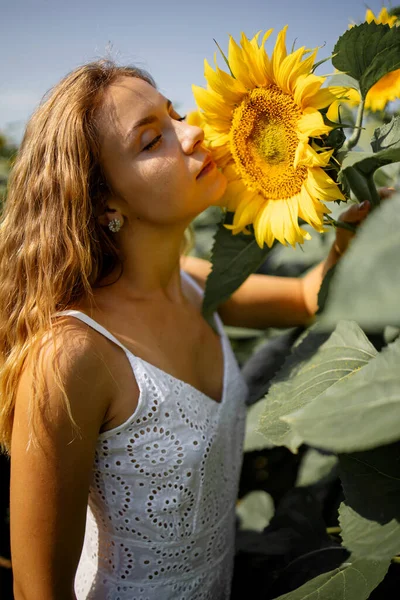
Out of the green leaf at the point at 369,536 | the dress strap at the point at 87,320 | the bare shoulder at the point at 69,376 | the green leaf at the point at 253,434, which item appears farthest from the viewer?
the green leaf at the point at 253,434

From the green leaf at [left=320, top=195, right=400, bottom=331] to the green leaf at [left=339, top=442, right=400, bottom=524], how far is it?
0.51 meters

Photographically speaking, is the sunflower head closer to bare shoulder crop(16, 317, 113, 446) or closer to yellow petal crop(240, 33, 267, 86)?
yellow petal crop(240, 33, 267, 86)

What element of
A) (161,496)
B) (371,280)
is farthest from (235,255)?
(371,280)

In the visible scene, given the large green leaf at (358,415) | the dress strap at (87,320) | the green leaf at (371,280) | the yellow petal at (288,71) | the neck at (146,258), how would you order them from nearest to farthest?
the green leaf at (371,280) < the large green leaf at (358,415) < the yellow petal at (288,71) < the dress strap at (87,320) < the neck at (146,258)

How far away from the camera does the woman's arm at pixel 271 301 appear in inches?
69.1

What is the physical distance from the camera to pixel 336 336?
43.8 inches

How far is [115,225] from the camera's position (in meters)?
1.37

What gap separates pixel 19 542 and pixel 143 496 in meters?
0.29

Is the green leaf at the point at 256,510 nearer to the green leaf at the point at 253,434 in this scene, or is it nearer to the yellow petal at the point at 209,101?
the green leaf at the point at 253,434

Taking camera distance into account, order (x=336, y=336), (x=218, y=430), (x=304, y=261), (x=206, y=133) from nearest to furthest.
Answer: (x=336, y=336), (x=206, y=133), (x=218, y=430), (x=304, y=261)

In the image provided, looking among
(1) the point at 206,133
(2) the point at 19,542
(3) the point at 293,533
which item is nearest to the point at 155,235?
(1) the point at 206,133

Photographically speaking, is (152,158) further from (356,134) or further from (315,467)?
(315,467)

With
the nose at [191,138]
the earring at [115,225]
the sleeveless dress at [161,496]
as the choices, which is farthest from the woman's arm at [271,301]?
the nose at [191,138]

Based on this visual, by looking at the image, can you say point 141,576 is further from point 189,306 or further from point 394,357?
point 394,357
